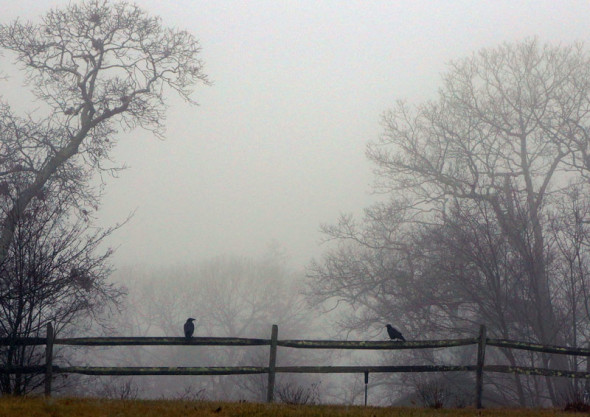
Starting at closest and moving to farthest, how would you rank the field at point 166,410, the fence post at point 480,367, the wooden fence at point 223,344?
the field at point 166,410 → the wooden fence at point 223,344 → the fence post at point 480,367

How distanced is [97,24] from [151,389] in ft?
110

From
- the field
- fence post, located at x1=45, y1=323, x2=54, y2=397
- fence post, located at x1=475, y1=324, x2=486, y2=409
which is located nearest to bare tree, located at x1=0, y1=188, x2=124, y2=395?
fence post, located at x1=45, y1=323, x2=54, y2=397

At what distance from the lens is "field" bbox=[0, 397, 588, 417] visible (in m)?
8.36

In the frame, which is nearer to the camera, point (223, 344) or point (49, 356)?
point (49, 356)

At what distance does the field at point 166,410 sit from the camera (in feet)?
27.4

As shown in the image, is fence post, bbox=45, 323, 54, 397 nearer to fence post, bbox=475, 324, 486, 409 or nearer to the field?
the field

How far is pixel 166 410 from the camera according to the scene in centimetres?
873

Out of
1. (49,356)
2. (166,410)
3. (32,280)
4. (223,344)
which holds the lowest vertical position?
(166,410)

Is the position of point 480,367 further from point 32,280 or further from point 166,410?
point 32,280

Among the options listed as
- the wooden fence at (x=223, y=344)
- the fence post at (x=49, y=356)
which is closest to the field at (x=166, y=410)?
the wooden fence at (x=223, y=344)

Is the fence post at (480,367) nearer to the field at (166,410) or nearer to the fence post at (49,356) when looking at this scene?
the field at (166,410)

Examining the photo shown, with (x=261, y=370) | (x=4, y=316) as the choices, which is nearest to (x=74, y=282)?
(x=4, y=316)

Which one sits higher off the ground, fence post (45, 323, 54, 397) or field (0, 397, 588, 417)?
fence post (45, 323, 54, 397)

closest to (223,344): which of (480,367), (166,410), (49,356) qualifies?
(166,410)
